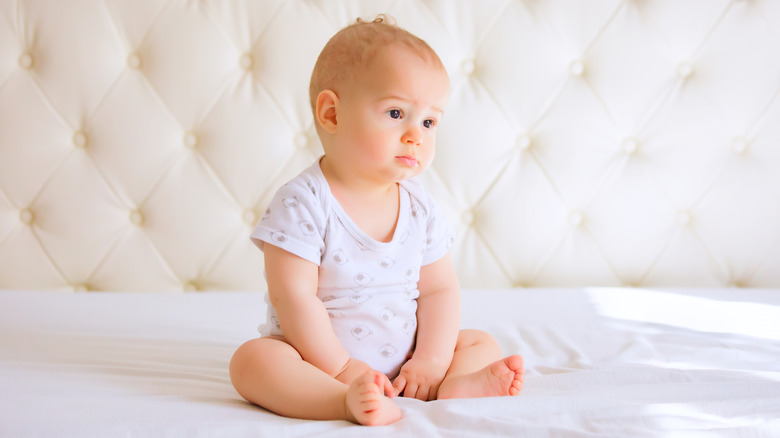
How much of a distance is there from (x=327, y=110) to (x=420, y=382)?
0.37 meters

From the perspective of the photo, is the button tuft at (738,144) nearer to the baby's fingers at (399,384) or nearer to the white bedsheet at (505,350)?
→ the white bedsheet at (505,350)

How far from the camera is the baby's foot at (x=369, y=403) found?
73cm

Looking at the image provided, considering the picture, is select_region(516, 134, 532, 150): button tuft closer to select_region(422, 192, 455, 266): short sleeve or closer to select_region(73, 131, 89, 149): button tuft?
select_region(422, 192, 455, 266): short sleeve

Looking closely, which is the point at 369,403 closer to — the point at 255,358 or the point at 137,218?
the point at 255,358

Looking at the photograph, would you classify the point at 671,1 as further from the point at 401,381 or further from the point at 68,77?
the point at 68,77

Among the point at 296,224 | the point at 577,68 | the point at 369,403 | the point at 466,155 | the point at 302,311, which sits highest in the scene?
the point at 577,68

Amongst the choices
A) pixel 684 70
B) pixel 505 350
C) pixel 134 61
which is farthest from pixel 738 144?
pixel 134 61

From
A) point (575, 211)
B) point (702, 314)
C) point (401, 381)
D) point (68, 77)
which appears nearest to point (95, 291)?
point (68, 77)

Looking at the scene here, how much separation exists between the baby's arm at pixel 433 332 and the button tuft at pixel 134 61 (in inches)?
32.1

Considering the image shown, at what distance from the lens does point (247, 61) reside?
4.91 feet

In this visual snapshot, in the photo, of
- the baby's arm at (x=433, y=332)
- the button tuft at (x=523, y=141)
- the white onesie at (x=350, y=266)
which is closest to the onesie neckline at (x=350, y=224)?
the white onesie at (x=350, y=266)

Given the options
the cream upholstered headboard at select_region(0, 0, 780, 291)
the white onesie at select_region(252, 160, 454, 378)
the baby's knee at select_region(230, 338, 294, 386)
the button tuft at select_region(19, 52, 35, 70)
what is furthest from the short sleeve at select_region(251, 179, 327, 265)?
the button tuft at select_region(19, 52, 35, 70)

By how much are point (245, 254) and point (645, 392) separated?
905 mm

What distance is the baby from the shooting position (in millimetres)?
860
